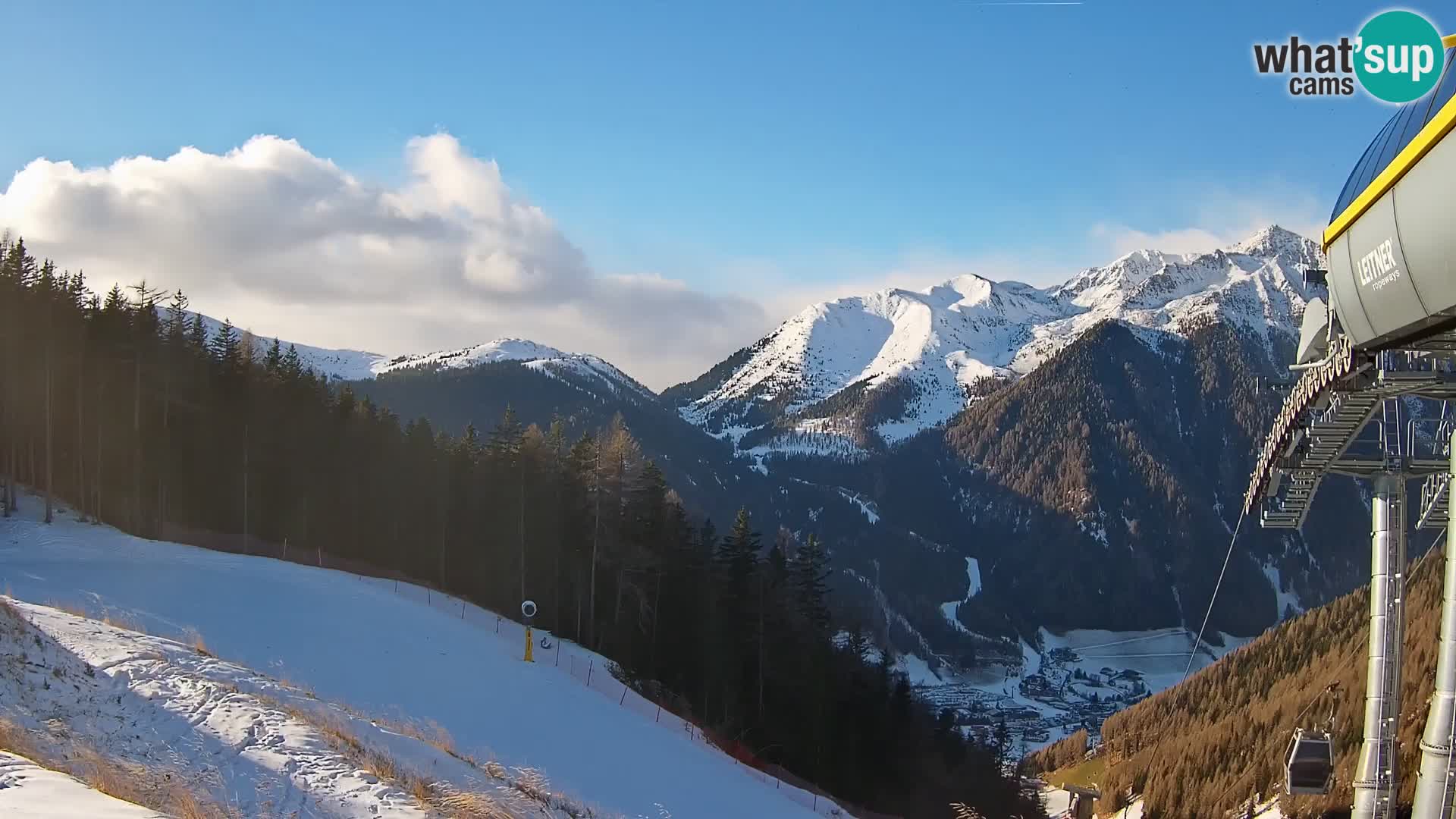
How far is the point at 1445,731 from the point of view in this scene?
10500 mm

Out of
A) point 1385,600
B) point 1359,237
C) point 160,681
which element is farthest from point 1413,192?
point 160,681

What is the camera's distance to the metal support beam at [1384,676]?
14312mm

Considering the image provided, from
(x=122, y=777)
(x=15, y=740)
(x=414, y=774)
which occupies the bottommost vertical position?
(x=414, y=774)

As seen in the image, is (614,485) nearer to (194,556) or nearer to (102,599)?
(194,556)

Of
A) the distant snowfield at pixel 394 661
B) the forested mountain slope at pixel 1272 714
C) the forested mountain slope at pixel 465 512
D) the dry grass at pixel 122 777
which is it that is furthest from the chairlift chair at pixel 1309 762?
the forested mountain slope at pixel 465 512

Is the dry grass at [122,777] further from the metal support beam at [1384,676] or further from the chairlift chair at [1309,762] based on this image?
the metal support beam at [1384,676]

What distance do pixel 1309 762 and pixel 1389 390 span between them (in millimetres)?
5605

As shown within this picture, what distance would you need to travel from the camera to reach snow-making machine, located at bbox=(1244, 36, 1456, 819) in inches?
283

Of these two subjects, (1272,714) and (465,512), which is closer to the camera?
(1272,714)

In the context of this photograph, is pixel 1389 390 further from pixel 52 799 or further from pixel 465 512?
pixel 465 512

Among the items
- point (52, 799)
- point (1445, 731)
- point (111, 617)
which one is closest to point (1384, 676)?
point (1445, 731)

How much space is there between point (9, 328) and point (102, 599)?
2208cm

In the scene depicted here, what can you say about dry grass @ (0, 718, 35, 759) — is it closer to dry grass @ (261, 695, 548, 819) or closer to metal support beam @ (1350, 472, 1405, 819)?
dry grass @ (261, 695, 548, 819)

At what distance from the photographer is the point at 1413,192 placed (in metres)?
7.16
